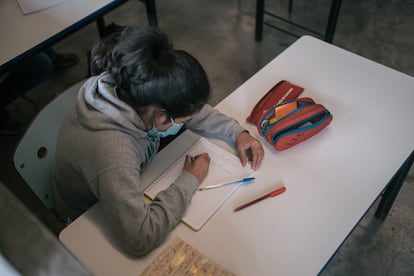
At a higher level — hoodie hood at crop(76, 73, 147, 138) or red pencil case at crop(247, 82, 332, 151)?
hoodie hood at crop(76, 73, 147, 138)

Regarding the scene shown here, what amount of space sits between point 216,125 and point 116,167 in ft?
1.21

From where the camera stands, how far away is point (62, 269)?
0.40 meters

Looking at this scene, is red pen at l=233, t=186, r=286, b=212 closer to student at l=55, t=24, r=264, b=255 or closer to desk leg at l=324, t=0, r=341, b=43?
student at l=55, t=24, r=264, b=255

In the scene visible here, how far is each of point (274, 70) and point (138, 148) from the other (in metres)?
0.61

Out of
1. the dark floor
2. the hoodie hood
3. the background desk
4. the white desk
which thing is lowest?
the dark floor

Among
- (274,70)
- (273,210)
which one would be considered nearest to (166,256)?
(273,210)

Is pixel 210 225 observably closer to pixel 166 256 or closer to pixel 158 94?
pixel 166 256

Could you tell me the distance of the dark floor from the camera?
7.81ft

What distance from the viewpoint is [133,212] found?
93cm

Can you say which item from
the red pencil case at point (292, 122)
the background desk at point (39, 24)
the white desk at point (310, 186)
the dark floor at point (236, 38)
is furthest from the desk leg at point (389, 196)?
the background desk at point (39, 24)

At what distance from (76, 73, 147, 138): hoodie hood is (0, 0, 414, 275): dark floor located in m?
1.04

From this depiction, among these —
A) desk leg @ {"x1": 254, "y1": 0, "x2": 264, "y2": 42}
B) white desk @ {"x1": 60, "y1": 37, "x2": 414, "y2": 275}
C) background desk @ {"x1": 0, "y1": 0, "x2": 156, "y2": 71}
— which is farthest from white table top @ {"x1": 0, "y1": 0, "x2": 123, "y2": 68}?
desk leg @ {"x1": 254, "y1": 0, "x2": 264, "y2": 42}

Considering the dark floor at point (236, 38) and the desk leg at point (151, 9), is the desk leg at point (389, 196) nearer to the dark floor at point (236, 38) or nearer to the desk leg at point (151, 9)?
the dark floor at point (236, 38)

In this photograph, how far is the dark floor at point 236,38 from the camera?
2.38 metres
